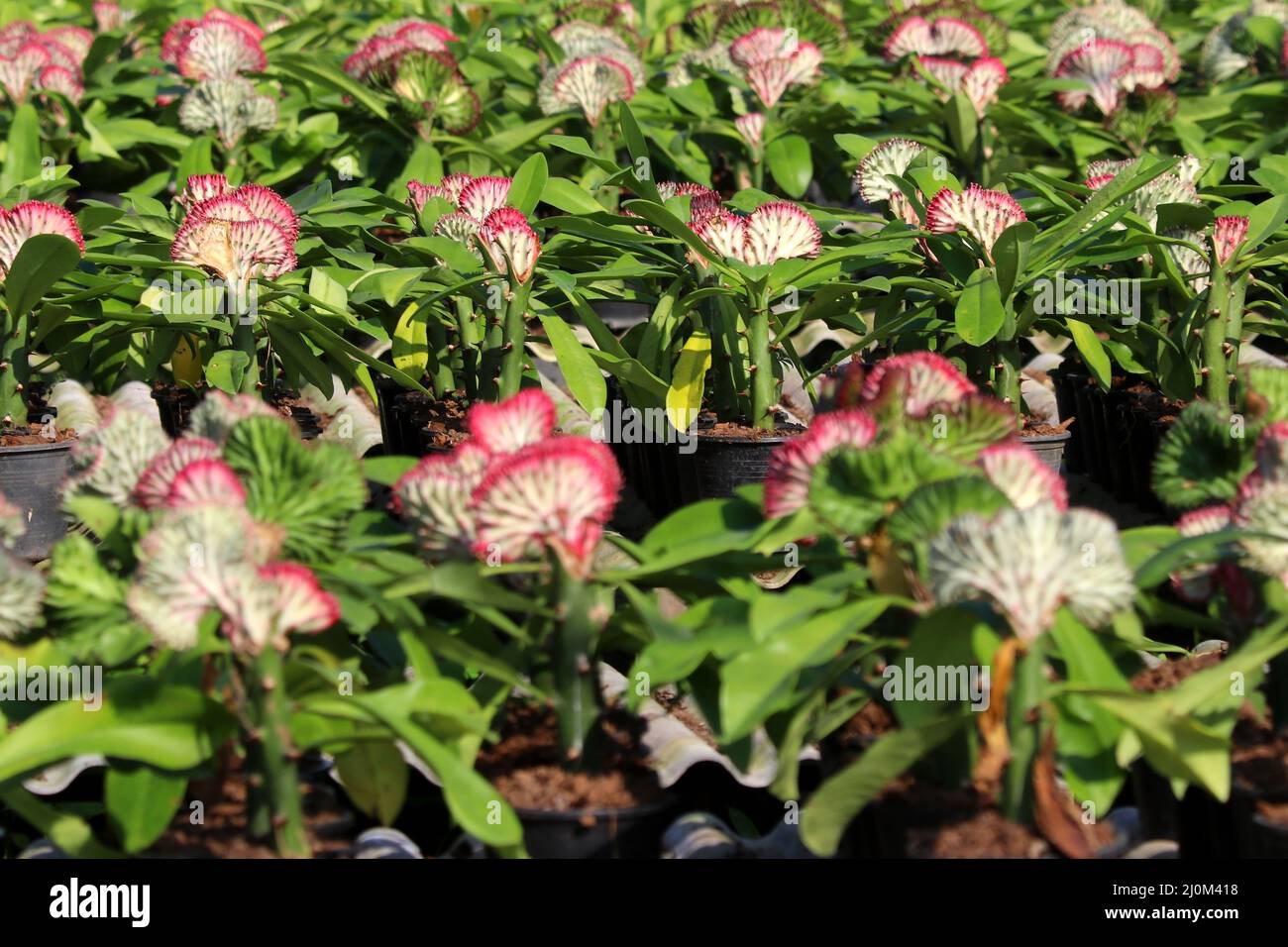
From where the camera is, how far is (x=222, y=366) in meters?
2.70

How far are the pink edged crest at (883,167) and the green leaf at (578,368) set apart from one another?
655 mm

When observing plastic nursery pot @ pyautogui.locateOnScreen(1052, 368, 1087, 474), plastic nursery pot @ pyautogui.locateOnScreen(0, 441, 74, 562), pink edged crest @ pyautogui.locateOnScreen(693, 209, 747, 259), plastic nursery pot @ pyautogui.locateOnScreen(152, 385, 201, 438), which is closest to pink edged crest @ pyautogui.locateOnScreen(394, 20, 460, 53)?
plastic nursery pot @ pyautogui.locateOnScreen(152, 385, 201, 438)

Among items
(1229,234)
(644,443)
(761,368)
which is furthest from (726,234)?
(1229,234)

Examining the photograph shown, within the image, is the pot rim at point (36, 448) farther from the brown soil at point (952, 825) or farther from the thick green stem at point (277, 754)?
the brown soil at point (952, 825)

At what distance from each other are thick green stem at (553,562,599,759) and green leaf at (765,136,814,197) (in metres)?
2.01

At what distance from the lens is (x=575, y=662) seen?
5.53 feet

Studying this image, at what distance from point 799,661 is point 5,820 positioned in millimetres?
1310

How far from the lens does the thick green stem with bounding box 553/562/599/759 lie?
5.40 feet

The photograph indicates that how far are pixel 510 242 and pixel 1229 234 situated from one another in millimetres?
1213

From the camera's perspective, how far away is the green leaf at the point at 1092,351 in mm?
2762

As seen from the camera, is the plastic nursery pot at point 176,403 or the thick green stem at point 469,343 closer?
the thick green stem at point 469,343

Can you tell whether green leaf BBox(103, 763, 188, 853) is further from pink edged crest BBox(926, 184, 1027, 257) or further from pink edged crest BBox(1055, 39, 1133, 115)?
pink edged crest BBox(1055, 39, 1133, 115)

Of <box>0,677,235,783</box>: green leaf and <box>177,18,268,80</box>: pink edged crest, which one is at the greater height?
<box>177,18,268,80</box>: pink edged crest

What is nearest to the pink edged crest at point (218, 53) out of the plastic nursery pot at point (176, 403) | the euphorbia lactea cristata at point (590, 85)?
the euphorbia lactea cristata at point (590, 85)
